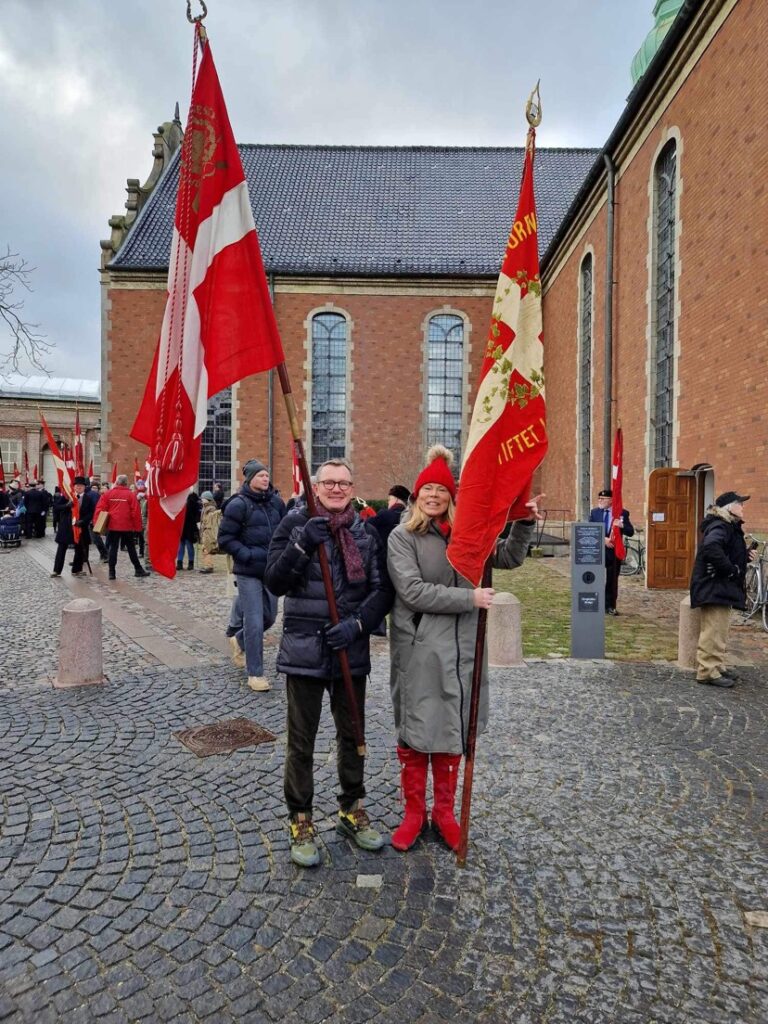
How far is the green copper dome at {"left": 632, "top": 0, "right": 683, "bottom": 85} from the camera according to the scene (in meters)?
27.3

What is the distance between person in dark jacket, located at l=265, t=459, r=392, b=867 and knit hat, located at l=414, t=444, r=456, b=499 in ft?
1.21

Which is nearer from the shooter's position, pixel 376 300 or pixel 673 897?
pixel 673 897

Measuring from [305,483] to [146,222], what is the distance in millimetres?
27884

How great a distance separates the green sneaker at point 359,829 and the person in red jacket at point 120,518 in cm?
1042

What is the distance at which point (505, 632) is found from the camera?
6418 millimetres

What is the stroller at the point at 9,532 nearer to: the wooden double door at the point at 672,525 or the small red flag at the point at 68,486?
the small red flag at the point at 68,486

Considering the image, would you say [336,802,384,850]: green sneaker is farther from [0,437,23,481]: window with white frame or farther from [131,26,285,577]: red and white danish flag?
[0,437,23,481]: window with white frame

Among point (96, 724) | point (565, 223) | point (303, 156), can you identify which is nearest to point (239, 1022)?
point (96, 724)

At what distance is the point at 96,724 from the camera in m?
4.73

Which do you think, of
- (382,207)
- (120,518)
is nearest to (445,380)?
(382,207)

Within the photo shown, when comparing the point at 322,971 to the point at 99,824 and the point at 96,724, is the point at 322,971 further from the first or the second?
the point at 96,724

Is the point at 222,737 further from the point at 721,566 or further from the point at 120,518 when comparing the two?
the point at 120,518

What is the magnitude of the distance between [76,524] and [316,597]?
11491mm

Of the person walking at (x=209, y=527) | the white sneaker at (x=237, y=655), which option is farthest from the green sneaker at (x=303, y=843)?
the person walking at (x=209, y=527)
